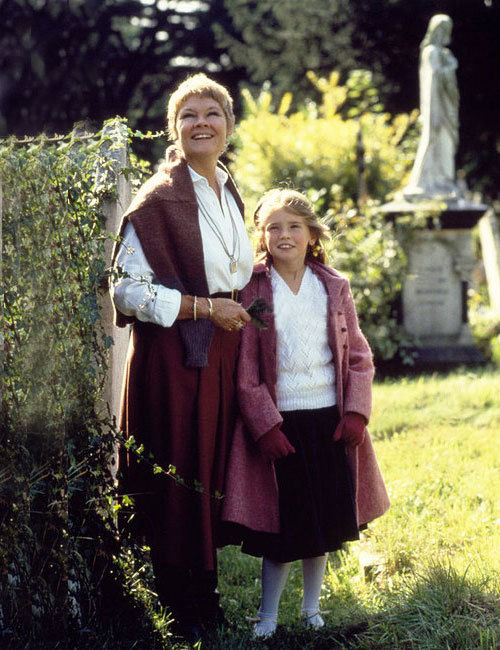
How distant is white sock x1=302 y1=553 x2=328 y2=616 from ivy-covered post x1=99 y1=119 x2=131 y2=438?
91cm

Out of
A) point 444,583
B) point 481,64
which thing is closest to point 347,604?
point 444,583

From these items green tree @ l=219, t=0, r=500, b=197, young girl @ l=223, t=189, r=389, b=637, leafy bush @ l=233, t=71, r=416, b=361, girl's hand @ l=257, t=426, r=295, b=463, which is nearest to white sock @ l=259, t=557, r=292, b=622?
young girl @ l=223, t=189, r=389, b=637

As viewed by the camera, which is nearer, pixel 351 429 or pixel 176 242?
pixel 176 242

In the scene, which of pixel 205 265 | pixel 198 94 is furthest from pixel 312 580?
pixel 198 94

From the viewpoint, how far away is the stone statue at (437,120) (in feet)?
32.6

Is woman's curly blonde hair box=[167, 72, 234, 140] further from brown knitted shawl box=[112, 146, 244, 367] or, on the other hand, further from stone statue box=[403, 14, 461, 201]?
stone statue box=[403, 14, 461, 201]

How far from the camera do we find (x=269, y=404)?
311cm

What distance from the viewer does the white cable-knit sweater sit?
3.23 meters

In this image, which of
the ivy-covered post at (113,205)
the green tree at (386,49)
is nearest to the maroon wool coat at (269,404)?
the ivy-covered post at (113,205)

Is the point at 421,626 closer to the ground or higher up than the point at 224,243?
closer to the ground

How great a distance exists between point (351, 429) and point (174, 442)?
25.6 inches

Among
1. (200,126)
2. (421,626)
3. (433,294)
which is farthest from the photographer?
(433,294)

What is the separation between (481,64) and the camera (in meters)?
17.0

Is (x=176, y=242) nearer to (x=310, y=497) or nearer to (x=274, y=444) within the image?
(x=274, y=444)
